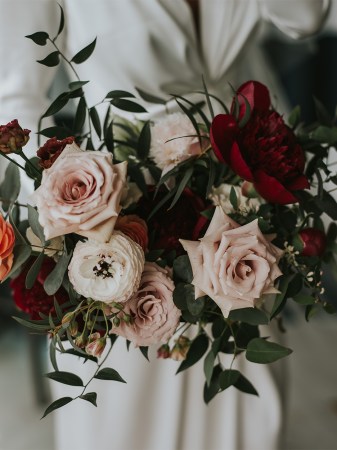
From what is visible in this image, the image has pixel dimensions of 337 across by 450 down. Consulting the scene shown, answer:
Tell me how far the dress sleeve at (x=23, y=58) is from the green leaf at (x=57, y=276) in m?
0.25

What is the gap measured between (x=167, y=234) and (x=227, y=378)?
19 centimetres

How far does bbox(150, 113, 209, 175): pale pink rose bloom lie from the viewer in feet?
2.31

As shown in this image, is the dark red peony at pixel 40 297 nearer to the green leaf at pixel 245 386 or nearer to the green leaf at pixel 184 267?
the green leaf at pixel 184 267

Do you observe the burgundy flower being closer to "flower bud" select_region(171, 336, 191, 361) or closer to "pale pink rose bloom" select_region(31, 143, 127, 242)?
"pale pink rose bloom" select_region(31, 143, 127, 242)

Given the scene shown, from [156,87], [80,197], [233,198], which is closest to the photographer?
[80,197]

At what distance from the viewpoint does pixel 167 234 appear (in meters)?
0.68

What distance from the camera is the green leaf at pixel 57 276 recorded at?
0.64 metres

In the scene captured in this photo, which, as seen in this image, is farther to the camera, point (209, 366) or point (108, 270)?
point (209, 366)

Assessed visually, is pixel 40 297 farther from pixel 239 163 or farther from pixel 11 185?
pixel 239 163

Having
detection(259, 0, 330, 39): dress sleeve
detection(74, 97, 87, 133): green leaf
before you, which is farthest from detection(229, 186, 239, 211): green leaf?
detection(259, 0, 330, 39): dress sleeve

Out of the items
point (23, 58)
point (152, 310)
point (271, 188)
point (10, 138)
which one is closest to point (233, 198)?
point (271, 188)

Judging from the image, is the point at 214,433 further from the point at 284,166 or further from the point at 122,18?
the point at 122,18

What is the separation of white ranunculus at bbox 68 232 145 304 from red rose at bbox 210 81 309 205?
0.51ft

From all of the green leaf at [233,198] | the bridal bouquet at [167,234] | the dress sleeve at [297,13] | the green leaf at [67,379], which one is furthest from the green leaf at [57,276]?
the dress sleeve at [297,13]
